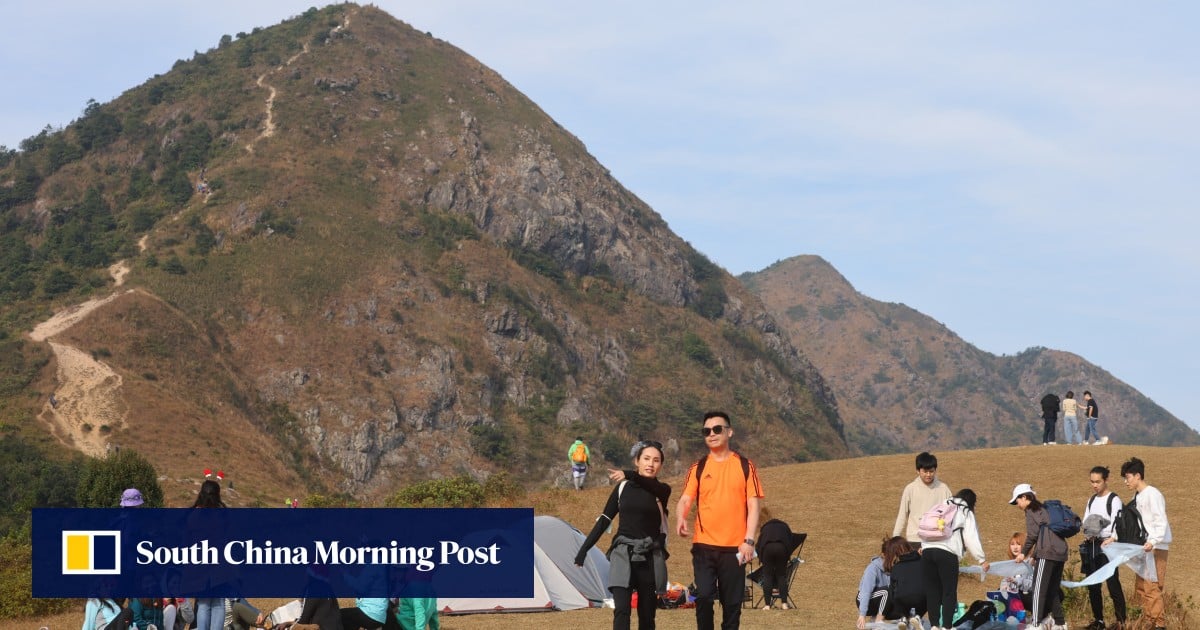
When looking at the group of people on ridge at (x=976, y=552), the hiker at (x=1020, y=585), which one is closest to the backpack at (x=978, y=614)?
the hiker at (x=1020, y=585)

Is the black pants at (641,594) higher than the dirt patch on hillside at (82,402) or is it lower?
lower

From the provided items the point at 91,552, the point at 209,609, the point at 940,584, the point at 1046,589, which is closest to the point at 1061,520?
the point at 1046,589

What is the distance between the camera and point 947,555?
45.6 feet

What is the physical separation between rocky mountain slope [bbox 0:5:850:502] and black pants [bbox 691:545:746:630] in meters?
79.9

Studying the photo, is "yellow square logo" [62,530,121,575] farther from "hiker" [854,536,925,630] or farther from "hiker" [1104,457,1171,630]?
"hiker" [1104,457,1171,630]

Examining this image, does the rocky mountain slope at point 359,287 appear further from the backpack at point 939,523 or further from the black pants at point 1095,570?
the backpack at point 939,523

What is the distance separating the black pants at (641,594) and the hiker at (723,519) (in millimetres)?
441

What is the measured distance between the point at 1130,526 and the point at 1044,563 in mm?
1319

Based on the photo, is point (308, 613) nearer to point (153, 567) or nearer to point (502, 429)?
point (153, 567)

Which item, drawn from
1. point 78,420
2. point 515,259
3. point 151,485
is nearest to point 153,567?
point 151,485

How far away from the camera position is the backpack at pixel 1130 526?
1486 cm

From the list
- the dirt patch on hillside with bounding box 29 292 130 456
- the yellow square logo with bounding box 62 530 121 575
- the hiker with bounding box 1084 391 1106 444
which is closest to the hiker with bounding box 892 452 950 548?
the yellow square logo with bounding box 62 530 121 575

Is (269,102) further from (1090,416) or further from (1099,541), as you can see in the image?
(1099,541)

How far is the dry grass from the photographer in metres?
19.6
